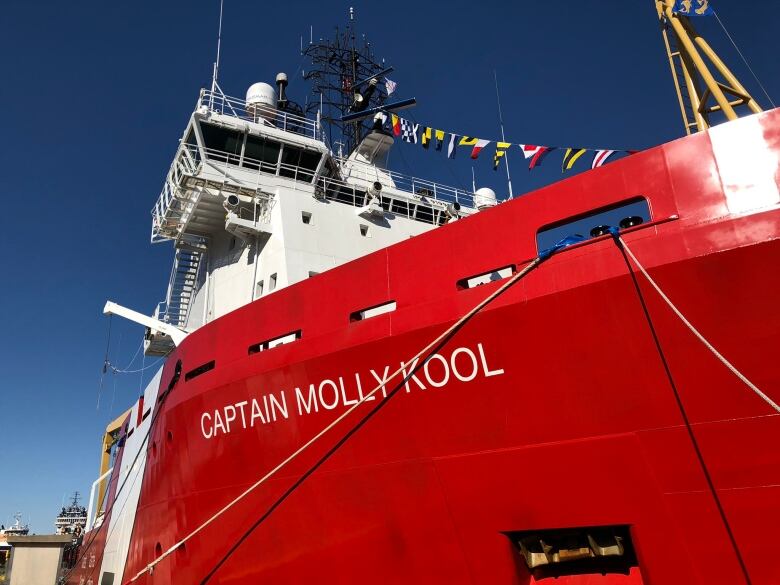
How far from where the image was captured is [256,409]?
744 cm

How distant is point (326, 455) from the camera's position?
6637 millimetres

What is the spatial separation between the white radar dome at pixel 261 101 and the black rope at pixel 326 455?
10.9 metres

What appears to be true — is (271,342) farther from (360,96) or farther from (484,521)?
(360,96)

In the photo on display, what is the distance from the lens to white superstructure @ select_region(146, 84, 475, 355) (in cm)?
1110

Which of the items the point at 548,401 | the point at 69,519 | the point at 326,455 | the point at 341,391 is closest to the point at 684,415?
the point at 548,401

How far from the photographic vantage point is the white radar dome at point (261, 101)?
50.0 feet

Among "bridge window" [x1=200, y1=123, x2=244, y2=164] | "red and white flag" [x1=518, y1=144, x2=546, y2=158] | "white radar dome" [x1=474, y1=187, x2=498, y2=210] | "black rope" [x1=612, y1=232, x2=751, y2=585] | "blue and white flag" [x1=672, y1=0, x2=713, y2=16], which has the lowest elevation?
"black rope" [x1=612, y1=232, x2=751, y2=585]

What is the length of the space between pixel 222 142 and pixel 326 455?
8988 mm

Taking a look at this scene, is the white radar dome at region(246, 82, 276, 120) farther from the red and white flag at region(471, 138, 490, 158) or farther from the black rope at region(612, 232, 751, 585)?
the black rope at region(612, 232, 751, 585)

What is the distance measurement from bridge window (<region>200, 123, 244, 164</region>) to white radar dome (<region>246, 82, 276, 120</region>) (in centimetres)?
214

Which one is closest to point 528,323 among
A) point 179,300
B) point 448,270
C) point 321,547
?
point 448,270

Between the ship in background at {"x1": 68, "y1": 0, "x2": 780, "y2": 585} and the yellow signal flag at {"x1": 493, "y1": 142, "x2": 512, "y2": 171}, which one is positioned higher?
the yellow signal flag at {"x1": 493, "y1": 142, "x2": 512, "y2": 171}

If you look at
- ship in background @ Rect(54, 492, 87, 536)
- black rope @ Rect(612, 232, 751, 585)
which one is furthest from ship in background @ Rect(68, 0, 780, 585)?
ship in background @ Rect(54, 492, 87, 536)

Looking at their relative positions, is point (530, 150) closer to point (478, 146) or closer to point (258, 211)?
point (478, 146)
